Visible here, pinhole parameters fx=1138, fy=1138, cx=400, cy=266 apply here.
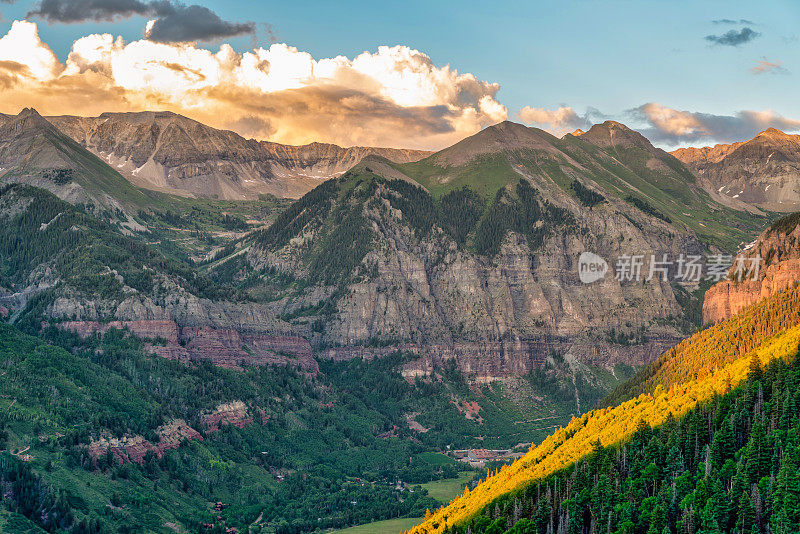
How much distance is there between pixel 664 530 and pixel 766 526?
16668mm

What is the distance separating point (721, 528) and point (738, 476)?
11.9m

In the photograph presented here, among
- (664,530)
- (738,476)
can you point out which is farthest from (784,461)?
(664,530)

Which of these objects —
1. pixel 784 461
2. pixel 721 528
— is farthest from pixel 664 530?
pixel 784 461

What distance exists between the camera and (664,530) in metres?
194

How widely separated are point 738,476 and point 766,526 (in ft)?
41.2

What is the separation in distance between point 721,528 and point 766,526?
732 centimetres

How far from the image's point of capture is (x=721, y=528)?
191875 mm

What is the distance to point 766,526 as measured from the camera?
189000 millimetres

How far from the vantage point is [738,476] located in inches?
7864

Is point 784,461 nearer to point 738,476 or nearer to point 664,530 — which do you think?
point 738,476

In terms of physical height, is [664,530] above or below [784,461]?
below

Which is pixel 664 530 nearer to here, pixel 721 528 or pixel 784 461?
pixel 721 528
